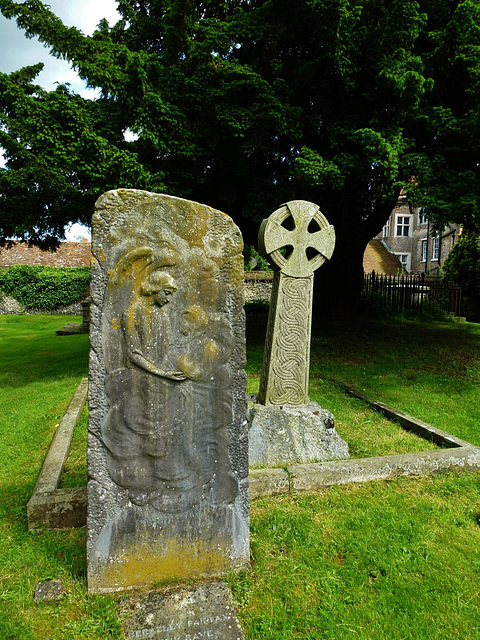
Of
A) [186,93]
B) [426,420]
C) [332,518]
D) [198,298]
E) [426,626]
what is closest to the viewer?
[426,626]

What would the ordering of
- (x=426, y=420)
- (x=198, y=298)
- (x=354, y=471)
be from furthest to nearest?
(x=426, y=420), (x=354, y=471), (x=198, y=298)

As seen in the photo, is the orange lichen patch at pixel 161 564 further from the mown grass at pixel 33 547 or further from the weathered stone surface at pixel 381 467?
the weathered stone surface at pixel 381 467

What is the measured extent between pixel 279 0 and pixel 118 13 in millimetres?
4983

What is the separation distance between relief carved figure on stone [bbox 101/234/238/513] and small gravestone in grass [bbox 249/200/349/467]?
6.08ft

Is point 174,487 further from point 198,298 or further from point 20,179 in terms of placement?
point 20,179

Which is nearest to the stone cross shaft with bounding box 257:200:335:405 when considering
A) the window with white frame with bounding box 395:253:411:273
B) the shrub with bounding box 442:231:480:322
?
the shrub with bounding box 442:231:480:322

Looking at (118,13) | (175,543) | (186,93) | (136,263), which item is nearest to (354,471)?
(175,543)

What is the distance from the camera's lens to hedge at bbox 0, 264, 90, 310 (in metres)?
25.2

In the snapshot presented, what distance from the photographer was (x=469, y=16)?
24.8ft

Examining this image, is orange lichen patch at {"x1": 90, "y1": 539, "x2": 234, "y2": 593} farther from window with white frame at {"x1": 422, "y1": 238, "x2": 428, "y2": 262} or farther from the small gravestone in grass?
window with white frame at {"x1": 422, "y1": 238, "x2": 428, "y2": 262}

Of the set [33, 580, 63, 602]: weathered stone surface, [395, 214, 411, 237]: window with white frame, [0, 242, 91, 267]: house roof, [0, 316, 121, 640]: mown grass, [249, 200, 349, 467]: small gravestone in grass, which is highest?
[395, 214, 411, 237]: window with white frame

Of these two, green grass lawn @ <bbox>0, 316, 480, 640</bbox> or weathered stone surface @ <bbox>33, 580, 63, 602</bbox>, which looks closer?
green grass lawn @ <bbox>0, 316, 480, 640</bbox>

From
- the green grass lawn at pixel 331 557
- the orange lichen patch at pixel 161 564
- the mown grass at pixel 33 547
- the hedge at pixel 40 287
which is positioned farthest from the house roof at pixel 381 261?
the orange lichen patch at pixel 161 564

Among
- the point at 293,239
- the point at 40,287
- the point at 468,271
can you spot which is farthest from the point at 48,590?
the point at 40,287
